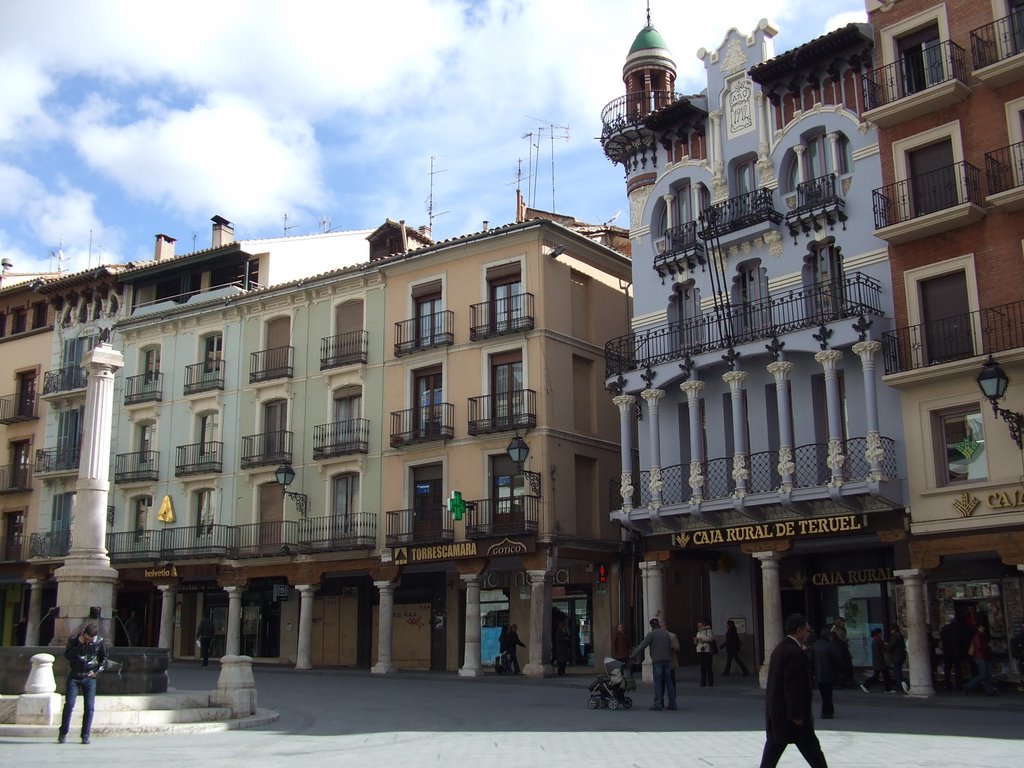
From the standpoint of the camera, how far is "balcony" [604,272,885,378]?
25.8m

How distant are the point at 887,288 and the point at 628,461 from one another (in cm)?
794

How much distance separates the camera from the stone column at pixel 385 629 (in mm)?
33969

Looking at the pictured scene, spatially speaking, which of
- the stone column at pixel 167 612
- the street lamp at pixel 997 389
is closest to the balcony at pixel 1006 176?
the street lamp at pixel 997 389

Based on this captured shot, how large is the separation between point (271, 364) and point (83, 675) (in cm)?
2607

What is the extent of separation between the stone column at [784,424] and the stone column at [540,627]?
8.39 m

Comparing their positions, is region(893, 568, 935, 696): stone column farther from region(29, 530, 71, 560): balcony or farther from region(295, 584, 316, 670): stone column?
region(29, 530, 71, 560): balcony

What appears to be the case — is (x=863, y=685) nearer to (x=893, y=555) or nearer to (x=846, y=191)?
(x=893, y=555)

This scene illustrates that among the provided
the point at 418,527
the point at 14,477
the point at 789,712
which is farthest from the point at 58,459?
the point at 789,712

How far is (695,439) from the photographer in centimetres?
2803

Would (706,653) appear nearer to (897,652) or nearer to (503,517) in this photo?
(897,652)

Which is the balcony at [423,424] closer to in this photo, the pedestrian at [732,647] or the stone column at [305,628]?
the stone column at [305,628]

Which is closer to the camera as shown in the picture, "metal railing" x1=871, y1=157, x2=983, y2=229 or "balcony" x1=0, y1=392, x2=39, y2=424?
"metal railing" x1=871, y1=157, x2=983, y2=229

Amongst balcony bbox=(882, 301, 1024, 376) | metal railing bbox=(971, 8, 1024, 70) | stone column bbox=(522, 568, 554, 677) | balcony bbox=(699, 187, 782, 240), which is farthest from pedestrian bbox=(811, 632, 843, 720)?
metal railing bbox=(971, 8, 1024, 70)

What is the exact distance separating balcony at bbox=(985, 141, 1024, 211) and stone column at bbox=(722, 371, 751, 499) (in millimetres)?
6988
